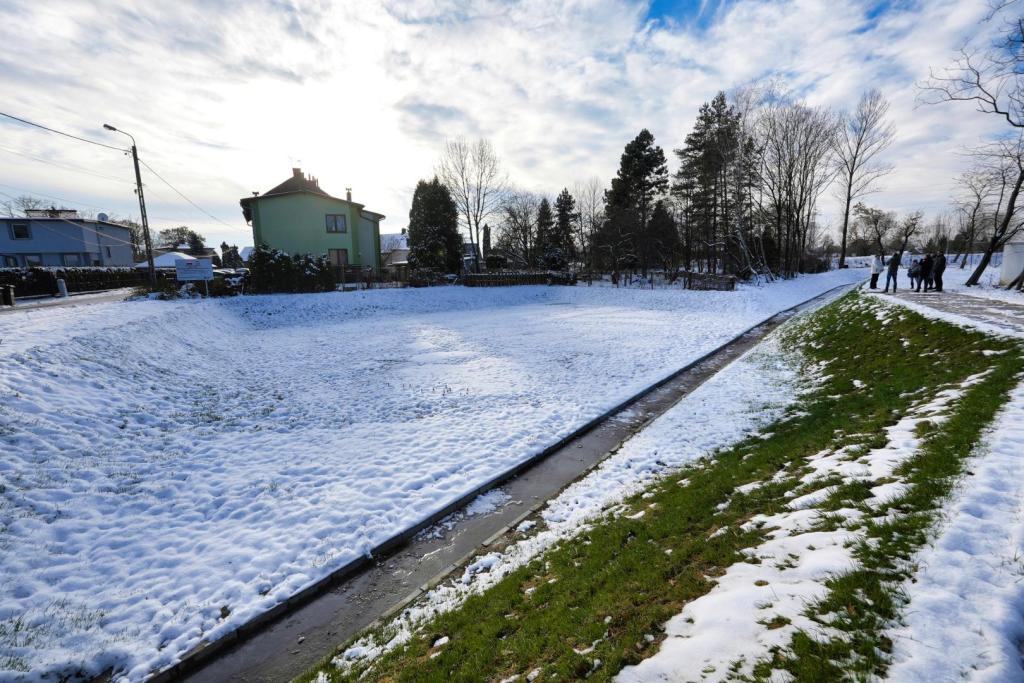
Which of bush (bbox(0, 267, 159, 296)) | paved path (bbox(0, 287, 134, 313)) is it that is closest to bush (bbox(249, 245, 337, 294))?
paved path (bbox(0, 287, 134, 313))

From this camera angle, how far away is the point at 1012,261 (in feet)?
57.3

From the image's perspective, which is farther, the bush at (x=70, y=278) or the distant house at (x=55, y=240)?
the distant house at (x=55, y=240)

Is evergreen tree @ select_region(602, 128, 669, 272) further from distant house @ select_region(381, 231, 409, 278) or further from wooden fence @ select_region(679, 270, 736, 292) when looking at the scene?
distant house @ select_region(381, 231, 409, 278)

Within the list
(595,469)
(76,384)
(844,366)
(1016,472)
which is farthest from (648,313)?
(76,384)

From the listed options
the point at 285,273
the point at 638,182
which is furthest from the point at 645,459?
the point at 638,182

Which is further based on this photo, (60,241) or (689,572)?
(60,241)

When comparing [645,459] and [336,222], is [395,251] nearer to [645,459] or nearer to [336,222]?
[336,222]

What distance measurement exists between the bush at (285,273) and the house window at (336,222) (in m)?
11.5

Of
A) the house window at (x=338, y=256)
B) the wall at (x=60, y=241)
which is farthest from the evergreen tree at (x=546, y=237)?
the wall at (x=60, y=241)

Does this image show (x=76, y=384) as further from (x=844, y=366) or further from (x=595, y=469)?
(x=844, y=366)

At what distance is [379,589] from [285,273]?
84.0 ft

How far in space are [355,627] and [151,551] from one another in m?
3.10

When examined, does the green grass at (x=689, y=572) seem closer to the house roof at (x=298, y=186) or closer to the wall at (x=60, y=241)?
the house roof at (x=298, y=186)

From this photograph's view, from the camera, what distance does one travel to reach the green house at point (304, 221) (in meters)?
36.5
